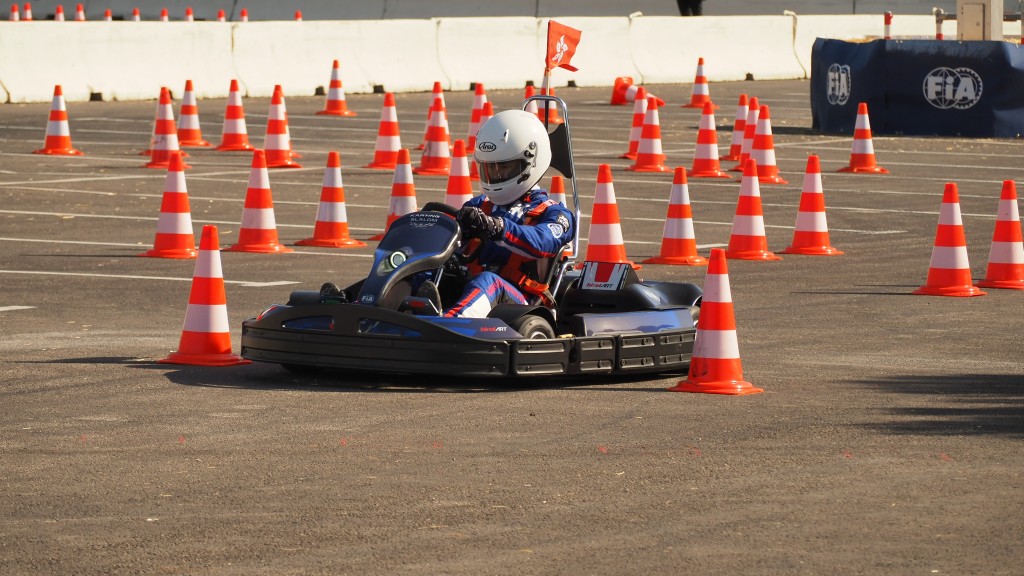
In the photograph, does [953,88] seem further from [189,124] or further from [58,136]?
[58,136]

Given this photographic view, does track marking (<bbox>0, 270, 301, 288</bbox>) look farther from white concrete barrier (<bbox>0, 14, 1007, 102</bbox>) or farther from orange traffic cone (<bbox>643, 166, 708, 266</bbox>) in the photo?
white concrete barrier (<bbox>0, 14, 1007, 102</bbox>)

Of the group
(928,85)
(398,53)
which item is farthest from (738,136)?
(398,53)

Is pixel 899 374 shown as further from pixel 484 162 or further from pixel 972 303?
pixel 972 303

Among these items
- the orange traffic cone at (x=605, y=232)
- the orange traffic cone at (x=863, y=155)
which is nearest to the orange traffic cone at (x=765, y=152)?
the orange traffic cone at (x=863, y=155)

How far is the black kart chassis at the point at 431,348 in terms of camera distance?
8.52 meters

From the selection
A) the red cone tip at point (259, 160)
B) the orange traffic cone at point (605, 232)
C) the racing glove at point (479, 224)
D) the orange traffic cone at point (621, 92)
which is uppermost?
the orange traffic cone at point (621, 92)

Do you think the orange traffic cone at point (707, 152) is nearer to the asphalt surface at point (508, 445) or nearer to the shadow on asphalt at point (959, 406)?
the asphalt surface at point (508, 445)

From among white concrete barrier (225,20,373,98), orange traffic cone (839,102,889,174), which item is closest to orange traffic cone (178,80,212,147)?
white concrete barrier (225,20,373,98)

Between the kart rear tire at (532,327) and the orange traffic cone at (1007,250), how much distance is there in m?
5.05

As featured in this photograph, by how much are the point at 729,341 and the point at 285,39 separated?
71.1 ft

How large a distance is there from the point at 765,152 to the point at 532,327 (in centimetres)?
1144

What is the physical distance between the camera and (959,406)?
8344 millimetres

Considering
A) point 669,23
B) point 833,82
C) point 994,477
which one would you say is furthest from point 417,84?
point 994,477

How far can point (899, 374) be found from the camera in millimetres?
9281
